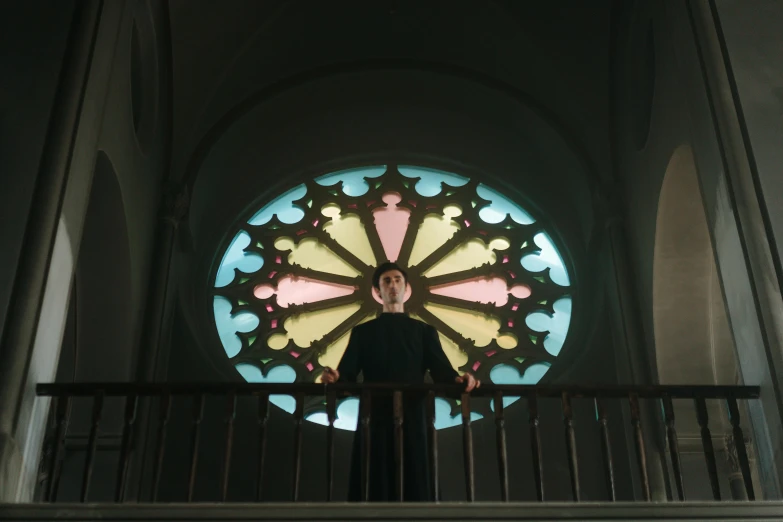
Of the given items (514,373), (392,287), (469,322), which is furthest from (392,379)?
(469,322)

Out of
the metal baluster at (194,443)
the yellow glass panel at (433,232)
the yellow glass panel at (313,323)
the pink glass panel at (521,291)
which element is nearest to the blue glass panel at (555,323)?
the pink glass panel at (521,291)

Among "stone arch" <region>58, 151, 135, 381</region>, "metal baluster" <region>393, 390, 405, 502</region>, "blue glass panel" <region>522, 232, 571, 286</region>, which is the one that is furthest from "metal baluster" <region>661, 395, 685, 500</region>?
"stone arch" <region>58, 151, 135, 381</region>

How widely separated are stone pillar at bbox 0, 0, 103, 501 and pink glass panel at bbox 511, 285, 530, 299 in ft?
14.2

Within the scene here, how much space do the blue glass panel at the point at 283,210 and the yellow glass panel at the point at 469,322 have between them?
153 cm

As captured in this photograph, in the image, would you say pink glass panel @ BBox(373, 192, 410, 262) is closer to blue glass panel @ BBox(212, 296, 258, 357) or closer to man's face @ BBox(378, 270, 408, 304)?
blue glass panel @ BBox(212, 296, 258, 357)

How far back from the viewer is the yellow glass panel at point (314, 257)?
33.5ft

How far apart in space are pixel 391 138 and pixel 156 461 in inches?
231

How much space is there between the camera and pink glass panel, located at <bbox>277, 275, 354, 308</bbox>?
10000 mm

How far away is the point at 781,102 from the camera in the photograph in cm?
652

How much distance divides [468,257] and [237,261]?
1948 mm

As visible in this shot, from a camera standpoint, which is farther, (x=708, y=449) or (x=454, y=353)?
(x=454, y=353)

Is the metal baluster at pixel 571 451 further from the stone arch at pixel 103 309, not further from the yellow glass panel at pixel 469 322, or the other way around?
the stone arch at pixel 103 309

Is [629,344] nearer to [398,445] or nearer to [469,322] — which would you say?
[469,322]

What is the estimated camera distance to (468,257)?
10320 millimetres
